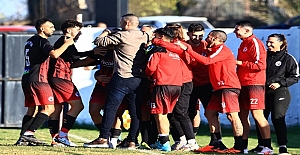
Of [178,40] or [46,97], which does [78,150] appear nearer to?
[46,97]

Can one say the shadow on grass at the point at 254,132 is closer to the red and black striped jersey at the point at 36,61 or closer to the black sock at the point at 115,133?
the black sock at the point at 115,133

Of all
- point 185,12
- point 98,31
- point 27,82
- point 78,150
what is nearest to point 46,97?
point 27,82

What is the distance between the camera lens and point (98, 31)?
1633 centimetres

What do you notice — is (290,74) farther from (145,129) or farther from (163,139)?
(145,129)

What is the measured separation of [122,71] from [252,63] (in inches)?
75.4

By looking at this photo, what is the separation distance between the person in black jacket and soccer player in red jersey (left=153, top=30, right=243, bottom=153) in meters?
0.53

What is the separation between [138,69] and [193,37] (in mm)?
1283

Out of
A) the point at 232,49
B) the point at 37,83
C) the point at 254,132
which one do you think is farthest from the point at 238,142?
the point at 232,49

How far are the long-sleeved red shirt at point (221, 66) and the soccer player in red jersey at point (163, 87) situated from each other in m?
0.21

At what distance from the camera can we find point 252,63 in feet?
37.4

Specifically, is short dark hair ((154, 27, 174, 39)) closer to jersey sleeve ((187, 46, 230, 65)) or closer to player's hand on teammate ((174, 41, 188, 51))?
player's hand on teammate ((174, 41, 188, 51))

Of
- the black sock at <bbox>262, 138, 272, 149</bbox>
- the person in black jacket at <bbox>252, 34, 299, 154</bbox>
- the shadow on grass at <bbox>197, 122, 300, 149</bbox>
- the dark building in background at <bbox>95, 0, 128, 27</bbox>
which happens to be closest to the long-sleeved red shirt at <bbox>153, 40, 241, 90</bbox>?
the person in black jacket at <bbox>252, 34, 299, 154</bbox>

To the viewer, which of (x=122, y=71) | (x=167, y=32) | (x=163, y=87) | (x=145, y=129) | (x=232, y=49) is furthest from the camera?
(x=232, y=49)

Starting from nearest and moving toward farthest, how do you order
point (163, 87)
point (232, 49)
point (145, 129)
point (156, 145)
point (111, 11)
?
point (163, 87), point (156, 145), point (145, 129), point (232, 49), point (111, 11)
